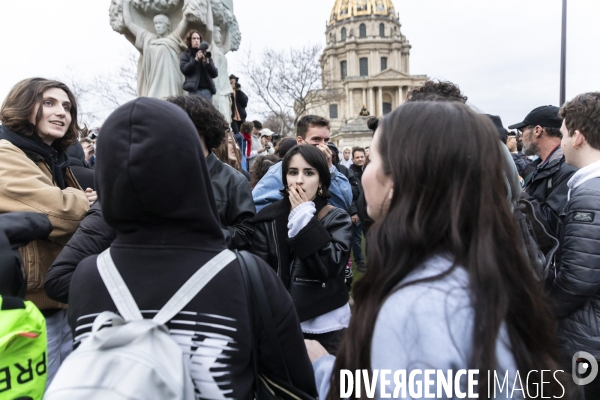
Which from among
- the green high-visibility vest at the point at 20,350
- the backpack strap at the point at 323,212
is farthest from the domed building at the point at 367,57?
the green high-visibility vest at the point at 20,350

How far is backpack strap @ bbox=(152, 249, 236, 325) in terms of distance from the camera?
1.30 metres

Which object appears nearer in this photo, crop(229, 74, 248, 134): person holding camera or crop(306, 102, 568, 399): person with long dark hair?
crop(306, 102, 568, 399): person with long dark hair

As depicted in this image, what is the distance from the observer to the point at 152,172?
1.32 metres

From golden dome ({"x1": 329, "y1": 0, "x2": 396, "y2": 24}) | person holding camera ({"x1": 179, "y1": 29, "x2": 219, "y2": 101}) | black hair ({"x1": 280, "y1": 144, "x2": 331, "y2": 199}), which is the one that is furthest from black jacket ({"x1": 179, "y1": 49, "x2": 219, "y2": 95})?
golden dome ({"x1": 329, "y1": 0, "x2": 396, "y2": 24})

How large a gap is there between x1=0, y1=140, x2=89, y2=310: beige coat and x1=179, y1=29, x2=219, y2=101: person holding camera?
14.0ft

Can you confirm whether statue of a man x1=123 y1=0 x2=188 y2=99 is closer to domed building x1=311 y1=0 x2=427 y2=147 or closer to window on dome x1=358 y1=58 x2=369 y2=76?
domed building x1=311 y1=0 x2=427 y2=147

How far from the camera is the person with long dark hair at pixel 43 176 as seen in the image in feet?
8.02

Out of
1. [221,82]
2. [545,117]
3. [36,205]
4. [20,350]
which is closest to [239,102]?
[221,82]

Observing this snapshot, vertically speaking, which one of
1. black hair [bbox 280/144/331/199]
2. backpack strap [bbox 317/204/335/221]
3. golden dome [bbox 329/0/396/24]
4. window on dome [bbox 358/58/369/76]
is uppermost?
golden dome [bbox 329/0/396/24]

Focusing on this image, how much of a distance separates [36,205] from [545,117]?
4.21m

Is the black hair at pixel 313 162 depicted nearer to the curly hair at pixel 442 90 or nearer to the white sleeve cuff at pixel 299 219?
the white sleeve cuff at pixel 299 219

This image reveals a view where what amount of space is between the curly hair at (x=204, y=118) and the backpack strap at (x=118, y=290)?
5.32 feet

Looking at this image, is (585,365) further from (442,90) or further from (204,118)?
(204,118)

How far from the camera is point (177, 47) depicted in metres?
7.49
